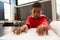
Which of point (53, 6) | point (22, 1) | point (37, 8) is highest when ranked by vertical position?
point (22, 1)

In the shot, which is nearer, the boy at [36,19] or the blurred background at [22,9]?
the boy at [36,19]

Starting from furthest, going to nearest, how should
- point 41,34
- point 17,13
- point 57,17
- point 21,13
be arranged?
point 17,13
point 21,13
point 57,17
point 41,34

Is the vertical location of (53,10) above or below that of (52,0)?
below

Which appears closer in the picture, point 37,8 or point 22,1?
point 37,8

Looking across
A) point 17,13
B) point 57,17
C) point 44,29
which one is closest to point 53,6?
point 57,17

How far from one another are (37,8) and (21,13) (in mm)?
2589

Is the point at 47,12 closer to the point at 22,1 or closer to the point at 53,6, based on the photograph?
the point at 53,6

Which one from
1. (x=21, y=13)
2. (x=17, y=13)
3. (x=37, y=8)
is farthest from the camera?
(x=17, y=13)

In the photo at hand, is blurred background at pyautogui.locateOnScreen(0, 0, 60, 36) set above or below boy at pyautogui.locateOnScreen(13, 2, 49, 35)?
above

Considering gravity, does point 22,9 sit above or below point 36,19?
above

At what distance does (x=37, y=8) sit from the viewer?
0.73 meters

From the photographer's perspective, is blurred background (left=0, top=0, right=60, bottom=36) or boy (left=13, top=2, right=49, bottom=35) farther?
blurred background (left=0, top=0, right=60, bottom=36)

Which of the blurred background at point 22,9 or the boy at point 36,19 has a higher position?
the blurred background at point 22,9

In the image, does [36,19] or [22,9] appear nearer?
[36,19]
